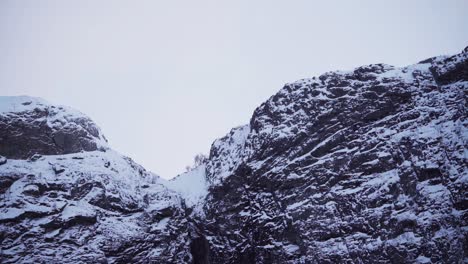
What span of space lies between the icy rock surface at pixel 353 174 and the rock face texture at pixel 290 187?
0.27 ft

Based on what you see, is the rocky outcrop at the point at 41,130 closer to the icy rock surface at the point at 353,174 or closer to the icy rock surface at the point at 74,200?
the icy rock surface at the point at 74,200

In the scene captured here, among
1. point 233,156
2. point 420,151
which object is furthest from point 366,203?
point 233,156

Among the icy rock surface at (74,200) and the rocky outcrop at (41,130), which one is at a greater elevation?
the rocky outcrop at (41,130)

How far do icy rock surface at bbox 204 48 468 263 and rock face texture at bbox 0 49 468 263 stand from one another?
0.08m

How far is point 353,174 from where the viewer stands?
1157 inches

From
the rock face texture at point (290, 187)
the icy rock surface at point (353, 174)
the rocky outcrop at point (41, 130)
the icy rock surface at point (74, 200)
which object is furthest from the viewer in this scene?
the rocky outcrop at point (41, 130)

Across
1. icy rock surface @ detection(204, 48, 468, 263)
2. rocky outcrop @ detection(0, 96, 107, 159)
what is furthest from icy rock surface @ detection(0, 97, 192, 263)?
icy rock surface @ detection(204, 48, 468, 263)

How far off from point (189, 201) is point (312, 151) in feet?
42.3

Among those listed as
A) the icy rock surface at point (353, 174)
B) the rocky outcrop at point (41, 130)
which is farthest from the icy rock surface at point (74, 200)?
the icy rock surface at point (353, 174)

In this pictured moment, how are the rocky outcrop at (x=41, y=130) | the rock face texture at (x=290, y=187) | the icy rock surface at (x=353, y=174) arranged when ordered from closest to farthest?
1. the icy rock surface at (x=353, y=174)
2. the rock face texture at (x=290, y=187)
3. the rocky outcrop at (x=41, y=130)

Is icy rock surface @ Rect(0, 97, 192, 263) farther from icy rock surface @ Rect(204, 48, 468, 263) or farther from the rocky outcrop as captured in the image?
icy rock surface @ Rect(204, 48, 468, 263)

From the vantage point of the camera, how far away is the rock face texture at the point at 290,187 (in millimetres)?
26453

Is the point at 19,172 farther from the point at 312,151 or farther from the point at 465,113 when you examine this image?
the point at 465,113

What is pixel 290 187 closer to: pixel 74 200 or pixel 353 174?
pixel 353 174
